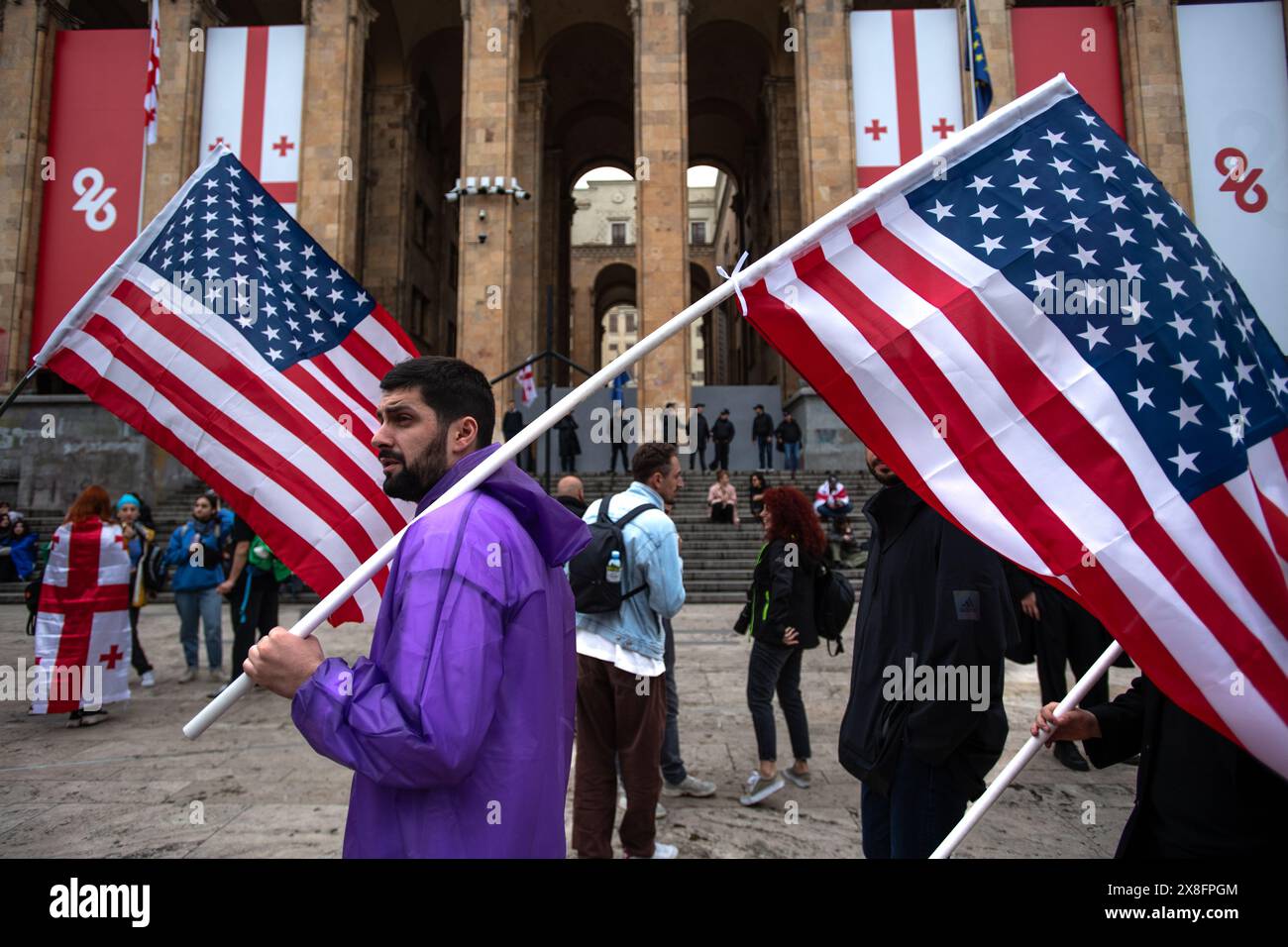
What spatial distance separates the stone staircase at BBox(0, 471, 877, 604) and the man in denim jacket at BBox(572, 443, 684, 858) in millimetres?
8364

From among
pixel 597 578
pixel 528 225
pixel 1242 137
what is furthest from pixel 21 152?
pixel 1242 137

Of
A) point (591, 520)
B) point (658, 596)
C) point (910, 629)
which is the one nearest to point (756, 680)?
point (658, 596)

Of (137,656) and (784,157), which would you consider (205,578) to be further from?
(784,157)

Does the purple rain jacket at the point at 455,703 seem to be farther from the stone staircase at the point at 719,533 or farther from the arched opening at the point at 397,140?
the arched opening at the point at 397,140

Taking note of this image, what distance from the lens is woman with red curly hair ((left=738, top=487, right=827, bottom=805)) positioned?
4.70 m

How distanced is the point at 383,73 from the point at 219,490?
26.4 m

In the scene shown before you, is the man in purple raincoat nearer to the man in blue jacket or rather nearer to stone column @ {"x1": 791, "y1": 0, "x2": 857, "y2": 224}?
the man in blue jacket

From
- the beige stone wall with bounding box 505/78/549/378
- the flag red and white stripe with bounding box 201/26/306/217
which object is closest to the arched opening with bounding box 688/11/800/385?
the beige stone wall with bounding box 505/78/549/378

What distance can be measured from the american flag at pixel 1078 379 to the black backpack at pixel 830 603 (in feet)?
8.96

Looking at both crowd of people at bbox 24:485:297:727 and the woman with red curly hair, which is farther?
crowd of people at bbox 24:485:297:727

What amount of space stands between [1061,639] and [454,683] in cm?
510

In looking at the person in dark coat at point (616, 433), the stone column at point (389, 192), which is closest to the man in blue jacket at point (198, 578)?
the person in dark coat at point (616, 433)

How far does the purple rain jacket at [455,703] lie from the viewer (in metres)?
1.44

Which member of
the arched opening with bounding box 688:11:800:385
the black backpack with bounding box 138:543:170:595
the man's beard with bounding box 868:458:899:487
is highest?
the arched opening with bounding box 688:11:800:385
